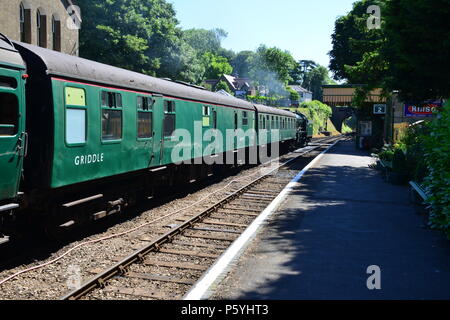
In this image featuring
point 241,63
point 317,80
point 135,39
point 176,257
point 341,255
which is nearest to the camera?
point 341,255

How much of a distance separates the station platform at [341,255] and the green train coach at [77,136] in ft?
10.3

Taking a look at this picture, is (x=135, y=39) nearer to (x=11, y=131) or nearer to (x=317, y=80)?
(x=11, y=131)

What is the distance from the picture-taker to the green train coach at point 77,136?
23.1 ft

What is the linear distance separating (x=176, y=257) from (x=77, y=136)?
267 centimetres

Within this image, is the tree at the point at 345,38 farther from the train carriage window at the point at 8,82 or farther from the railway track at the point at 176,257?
the train carriage window at the point at 8,82

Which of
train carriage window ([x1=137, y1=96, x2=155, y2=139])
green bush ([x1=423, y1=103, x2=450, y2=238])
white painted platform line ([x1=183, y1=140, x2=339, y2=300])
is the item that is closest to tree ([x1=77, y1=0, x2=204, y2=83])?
train carriage window ([x1=137, y1=96, x2=155, y2=139])

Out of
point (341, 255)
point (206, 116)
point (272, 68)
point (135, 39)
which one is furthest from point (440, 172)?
point (272, 68)

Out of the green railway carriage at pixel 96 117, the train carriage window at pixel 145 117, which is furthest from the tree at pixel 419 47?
the train carriage window at pixel 145 117

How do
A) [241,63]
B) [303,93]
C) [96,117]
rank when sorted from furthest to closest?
[241,63], [303,93], [96,117]

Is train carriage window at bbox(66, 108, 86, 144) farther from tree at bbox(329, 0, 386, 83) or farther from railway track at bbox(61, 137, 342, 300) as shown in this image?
tree at bbox(329, 0, 386, 83)

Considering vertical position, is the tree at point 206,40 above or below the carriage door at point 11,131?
above

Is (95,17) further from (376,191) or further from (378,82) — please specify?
(376,191)

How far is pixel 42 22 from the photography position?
27.4 metres
